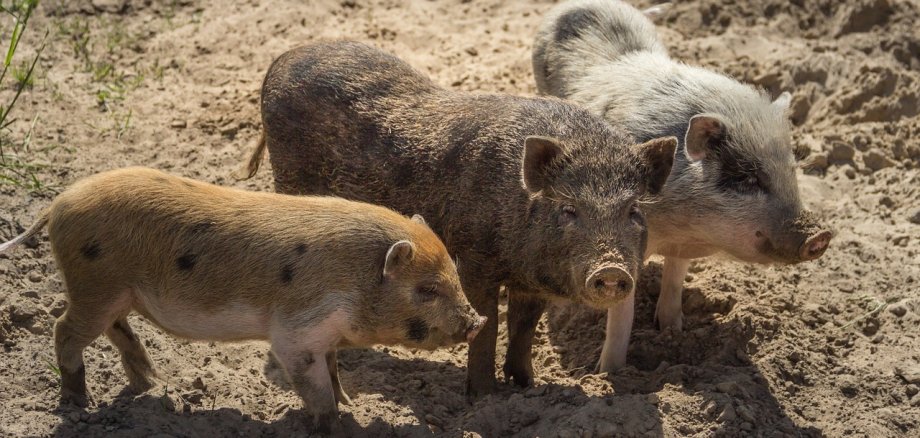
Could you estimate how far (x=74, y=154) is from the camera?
8.30 meters

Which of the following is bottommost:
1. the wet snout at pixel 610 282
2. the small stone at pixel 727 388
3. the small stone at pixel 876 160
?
the small stone at pixel 727 388

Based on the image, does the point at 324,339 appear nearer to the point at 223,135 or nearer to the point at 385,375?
the point at 385,375

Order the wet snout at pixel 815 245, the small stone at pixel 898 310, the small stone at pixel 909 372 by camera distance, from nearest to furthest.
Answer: the wet snout at pixel 815 245 → the small stone at pixel 909 372 → the small stone at pixel 898 310

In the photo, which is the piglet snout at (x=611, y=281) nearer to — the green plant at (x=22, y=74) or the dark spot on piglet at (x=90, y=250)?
the dark spot on piglet at (x=90, y=250)

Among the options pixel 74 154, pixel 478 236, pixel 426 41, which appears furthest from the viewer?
pixel 426 41

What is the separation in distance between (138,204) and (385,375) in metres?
1.78

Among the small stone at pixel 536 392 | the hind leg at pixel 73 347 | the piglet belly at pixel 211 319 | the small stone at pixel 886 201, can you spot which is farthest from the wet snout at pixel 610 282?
the small stone at pixel 886 201

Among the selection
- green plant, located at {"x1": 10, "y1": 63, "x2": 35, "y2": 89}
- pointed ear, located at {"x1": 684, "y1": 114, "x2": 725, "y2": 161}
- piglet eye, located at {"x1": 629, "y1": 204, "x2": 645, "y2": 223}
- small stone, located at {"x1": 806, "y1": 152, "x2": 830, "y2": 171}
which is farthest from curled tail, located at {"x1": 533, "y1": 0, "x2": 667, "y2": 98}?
green plant, located at {"x1": 10, "y1": 63, "x2": 35, "y2": 89}

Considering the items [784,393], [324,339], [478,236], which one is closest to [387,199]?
[478,236]

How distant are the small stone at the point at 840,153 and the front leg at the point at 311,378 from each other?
15.3 feet

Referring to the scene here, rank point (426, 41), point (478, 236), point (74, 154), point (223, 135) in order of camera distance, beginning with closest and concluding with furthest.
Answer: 1. point (478, 236)
2. point (74, 154)
3. point (223, 135)
4. point (426, 41)

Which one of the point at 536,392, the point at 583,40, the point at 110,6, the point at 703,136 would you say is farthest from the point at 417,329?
the point at 110,6

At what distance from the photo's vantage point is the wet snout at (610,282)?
18.8 ft

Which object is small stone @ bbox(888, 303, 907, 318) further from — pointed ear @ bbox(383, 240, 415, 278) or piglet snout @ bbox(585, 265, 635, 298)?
pointed ear @ bbox(383, 240, 415, 278)
